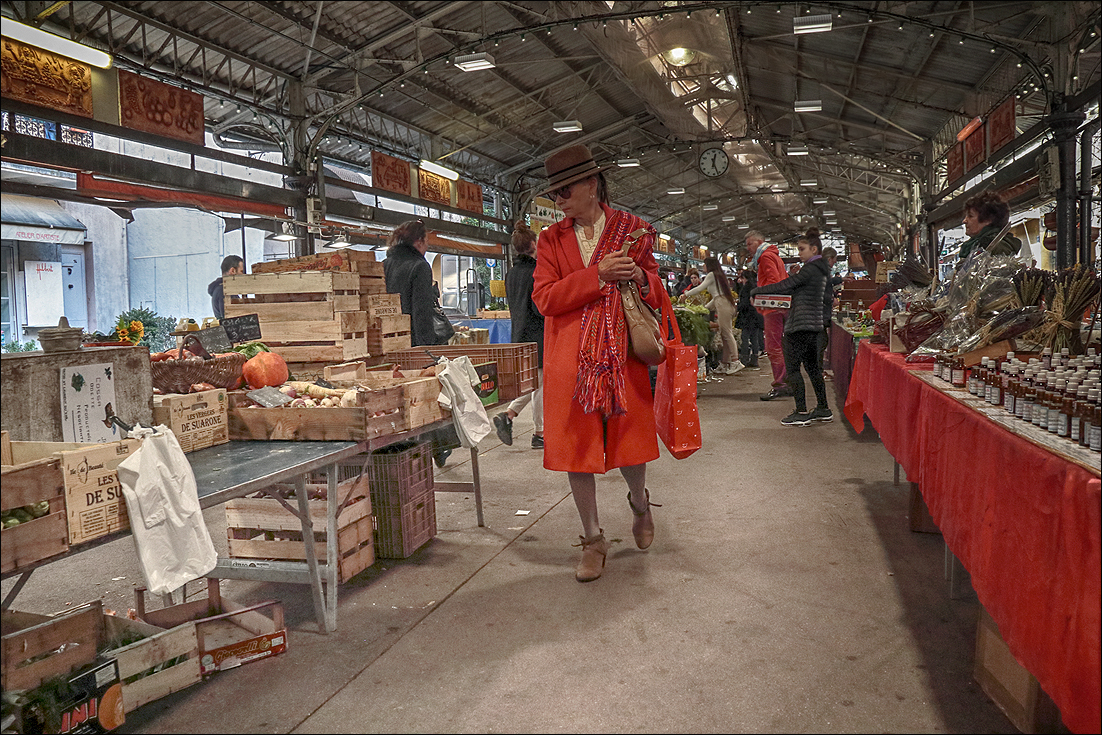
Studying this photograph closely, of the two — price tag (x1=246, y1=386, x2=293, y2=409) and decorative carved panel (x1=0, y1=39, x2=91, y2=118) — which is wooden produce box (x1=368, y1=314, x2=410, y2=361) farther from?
decorative carved panel (x1=0, y1=39, x2=91, y2=118)

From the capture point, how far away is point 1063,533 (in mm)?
1634

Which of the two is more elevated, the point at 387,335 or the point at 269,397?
the point at 387,335

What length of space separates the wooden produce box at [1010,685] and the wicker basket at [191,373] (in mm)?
2834

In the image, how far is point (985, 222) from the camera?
4.62 metres

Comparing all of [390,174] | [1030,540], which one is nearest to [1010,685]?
[1030,540]

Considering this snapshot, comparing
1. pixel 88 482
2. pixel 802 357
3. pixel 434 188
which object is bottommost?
pixel 88 482

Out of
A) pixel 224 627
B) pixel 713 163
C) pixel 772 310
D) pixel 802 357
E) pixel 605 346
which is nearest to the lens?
pixel 224 627

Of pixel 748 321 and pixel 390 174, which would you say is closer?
pixel 748 321

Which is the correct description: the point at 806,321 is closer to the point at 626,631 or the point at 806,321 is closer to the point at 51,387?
the point at 626,631

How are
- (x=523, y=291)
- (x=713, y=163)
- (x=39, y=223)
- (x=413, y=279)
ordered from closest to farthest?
(x=413, y=279) → (x=523, y=291) → (x=39, y=223) → (x=713, y=163)

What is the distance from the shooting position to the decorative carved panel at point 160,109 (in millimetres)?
8750

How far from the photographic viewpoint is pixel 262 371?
340cm

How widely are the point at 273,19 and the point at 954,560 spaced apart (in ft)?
33.6

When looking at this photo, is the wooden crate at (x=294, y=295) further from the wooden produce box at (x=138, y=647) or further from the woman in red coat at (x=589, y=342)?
the wooden produce box at (x=138, y=647)
